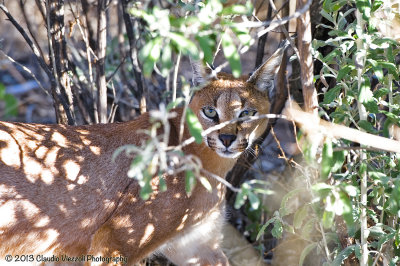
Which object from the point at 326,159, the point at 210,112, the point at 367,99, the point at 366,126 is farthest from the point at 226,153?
the point at 326,159

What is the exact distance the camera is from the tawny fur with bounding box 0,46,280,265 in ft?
14.3

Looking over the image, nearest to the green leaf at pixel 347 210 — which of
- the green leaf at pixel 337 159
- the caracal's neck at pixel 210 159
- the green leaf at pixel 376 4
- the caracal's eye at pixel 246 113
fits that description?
the green leaf at pixel 337 159

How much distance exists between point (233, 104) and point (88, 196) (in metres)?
1.32

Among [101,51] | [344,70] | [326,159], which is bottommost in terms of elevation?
[326,159]

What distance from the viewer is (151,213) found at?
4.43 metres

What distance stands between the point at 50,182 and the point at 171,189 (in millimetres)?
916

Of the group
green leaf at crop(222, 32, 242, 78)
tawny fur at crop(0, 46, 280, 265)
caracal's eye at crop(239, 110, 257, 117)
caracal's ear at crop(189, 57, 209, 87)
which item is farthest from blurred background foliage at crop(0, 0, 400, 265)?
tawny fur at crop(0, 46, 280, 265)

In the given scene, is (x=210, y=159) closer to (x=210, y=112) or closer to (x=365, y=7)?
(x=210, y=112)

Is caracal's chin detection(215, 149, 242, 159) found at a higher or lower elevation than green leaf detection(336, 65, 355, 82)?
lower

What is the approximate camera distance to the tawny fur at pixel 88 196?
4.37 meters

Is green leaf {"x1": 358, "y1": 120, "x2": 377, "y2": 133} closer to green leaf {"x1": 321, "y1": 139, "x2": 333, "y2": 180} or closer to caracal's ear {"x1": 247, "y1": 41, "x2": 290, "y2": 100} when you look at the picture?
green leaf {"x1": 321, "y1": 139, "x2": 333, "y2": 180}

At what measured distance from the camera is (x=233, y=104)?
4547 millimetres

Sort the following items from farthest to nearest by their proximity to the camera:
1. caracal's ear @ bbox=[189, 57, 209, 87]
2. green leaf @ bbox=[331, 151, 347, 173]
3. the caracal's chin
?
caracal's ear @ bbox=[189, 57, 209, 87] → the caracal's chin → green leaf @ bbox=[331, 151, 347, 173]

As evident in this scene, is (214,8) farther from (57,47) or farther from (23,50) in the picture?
(23,50)
